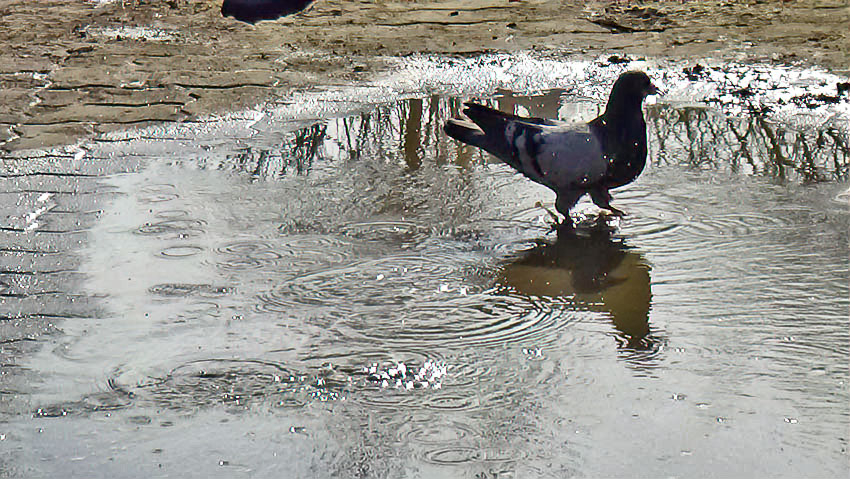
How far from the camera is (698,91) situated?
6.94m

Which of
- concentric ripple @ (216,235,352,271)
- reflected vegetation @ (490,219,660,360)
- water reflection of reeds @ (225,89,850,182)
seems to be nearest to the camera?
reflected vegetation @ (490,219,660,360)

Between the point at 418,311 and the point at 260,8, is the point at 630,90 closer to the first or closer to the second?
the point at 418,311

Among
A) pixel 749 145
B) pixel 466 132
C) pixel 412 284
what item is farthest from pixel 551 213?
pixel 749 145

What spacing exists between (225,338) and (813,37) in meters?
5.58

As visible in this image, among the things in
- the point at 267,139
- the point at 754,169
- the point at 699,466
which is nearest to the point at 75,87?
the point at 267,139

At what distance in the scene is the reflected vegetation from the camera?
4070mm

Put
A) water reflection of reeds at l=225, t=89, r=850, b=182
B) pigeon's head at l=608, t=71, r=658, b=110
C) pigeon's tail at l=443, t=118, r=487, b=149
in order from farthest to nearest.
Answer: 1. water reflection of reeds at l=225, t=89, r=850, b=182
2. pigeon's tail at l=443, t=118, r=487, b=149
3. pigeon's head at l=608, t=71, r=658, b=110

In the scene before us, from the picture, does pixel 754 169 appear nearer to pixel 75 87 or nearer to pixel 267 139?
pixel 267 139

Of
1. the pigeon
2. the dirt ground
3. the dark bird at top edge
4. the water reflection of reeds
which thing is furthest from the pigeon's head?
the dark bird at top edge

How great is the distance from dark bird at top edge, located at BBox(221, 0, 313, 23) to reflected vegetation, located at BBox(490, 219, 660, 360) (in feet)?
16.5

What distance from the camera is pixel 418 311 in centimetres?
418

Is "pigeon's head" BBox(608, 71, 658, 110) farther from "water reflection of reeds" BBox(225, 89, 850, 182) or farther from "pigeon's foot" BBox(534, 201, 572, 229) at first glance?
"water reflection of reeds" BBox(225, 89, 850, 182)

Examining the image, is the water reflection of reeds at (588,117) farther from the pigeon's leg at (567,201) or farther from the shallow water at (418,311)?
the pigeon's leg at (567,201)

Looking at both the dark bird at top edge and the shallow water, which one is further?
the dark bird at top edge
